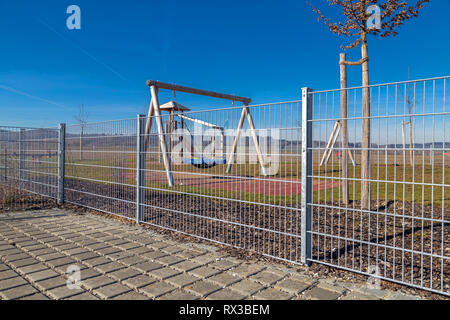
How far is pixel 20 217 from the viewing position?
6.49m

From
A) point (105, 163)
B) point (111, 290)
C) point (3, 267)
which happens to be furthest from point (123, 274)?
point (105, 163)

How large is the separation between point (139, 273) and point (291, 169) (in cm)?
208

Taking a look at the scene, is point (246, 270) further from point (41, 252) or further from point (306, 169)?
point (41, 252)

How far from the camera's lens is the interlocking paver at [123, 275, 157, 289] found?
3275 mm

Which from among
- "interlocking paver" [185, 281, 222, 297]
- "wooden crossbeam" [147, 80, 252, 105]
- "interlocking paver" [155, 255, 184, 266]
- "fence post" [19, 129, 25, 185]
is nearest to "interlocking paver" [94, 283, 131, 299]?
"interlocking paver" [185, 281, 222, 297]

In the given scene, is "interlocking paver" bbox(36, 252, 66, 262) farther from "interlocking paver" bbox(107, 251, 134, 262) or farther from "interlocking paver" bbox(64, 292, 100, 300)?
"interlocking paver" bbox(64, 292, 100, 300)

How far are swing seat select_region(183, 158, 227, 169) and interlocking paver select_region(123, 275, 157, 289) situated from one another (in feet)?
6.18

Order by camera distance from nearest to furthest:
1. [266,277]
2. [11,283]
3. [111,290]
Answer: [111,290]
[11,283]
[266,277]

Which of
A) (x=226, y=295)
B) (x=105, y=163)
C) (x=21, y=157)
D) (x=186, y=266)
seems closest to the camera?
(x=226, y=295)

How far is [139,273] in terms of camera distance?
142 inches

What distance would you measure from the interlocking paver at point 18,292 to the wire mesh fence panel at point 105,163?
9.26 ft
